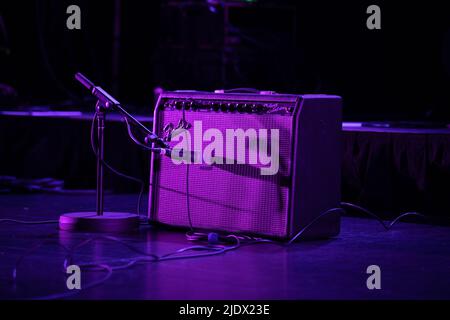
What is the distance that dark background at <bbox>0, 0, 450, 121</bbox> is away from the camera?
24.6ft

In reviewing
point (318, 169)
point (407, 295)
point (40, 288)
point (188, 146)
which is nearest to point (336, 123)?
point (318, 169)

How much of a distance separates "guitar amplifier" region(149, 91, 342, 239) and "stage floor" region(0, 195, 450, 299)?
135mm

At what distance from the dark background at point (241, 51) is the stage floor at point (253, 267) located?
3.32 meters

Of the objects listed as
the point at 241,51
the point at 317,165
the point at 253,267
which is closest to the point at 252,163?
the point at 317,165

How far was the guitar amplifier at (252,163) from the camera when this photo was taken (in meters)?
3.87

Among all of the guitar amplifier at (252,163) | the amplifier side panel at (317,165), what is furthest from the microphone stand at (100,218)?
the amplifier side panel at (317,165)

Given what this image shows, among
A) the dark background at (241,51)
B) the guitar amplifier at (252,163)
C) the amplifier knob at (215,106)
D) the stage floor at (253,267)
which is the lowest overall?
the stage floor at (253,267)

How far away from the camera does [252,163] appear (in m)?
3.95

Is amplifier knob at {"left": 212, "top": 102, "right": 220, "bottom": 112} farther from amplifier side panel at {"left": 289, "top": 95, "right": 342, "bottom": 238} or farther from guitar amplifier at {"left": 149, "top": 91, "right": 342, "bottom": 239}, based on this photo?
Result: amplifier side panel at {"left": 289, "top": 95, "right": 342, "bottom": 238}

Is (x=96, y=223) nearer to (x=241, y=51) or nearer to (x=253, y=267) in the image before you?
(x=253, y=267)

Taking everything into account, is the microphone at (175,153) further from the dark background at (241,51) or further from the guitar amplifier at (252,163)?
the dark background at (241,51)

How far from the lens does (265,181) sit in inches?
154

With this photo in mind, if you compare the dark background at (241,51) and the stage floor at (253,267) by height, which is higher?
the dark background at (241,51)

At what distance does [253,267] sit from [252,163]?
722 mm
